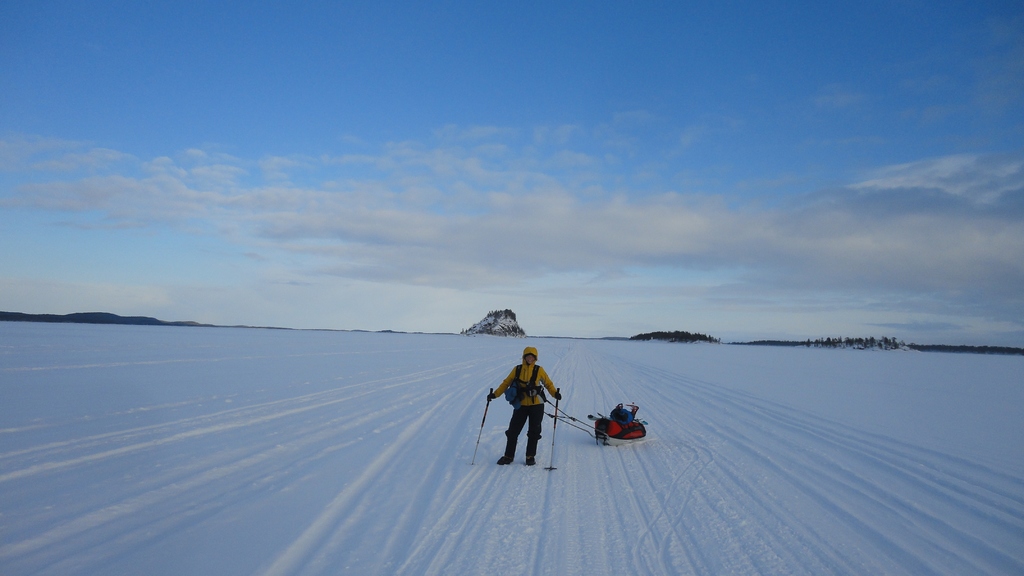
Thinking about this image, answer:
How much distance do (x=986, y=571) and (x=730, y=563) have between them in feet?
6.36

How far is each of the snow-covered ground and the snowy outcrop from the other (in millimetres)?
123312

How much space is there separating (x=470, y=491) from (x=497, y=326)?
5105 inches

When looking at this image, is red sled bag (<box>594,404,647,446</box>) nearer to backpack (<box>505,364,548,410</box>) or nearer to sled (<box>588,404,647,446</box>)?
sled (<box>588,404,647,446</box>)

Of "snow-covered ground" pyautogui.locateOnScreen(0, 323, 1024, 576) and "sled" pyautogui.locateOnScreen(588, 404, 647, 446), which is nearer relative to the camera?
"snow-covered ground" pyautogui.locateOnScreen(0, 323, 1024, 576)

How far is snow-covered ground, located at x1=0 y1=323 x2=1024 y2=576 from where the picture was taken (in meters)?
4.05

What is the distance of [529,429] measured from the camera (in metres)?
7.19

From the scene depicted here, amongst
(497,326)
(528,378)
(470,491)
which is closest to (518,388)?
(528,378)

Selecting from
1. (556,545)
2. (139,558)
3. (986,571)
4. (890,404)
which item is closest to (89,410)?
(139,558)

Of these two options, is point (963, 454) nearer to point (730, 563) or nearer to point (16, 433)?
point (730, 563)

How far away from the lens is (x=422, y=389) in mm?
14820

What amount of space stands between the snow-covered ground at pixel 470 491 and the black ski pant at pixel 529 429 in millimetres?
277

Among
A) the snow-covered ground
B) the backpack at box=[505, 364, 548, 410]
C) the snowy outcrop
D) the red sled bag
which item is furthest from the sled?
the snowy outcrop

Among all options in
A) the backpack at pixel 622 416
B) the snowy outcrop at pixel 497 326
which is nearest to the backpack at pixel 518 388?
the backpack at pixel 622 416

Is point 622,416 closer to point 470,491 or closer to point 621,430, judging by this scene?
point 621,430
